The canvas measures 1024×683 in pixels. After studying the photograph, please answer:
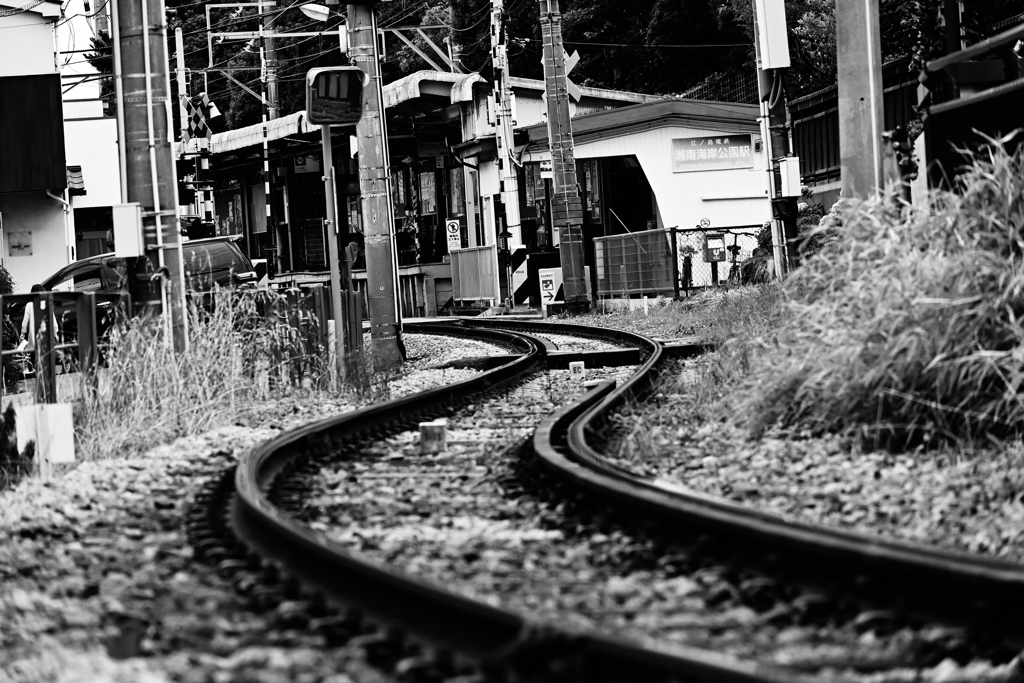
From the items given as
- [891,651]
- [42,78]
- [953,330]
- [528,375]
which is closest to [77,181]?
[42,78]

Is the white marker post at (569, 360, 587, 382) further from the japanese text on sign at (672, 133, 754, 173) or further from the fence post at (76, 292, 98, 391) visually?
the japanese text on sign at (672, 133, 754, 173)

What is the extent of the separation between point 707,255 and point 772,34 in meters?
10.1

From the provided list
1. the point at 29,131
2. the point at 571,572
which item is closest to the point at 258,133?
the point at 29,131

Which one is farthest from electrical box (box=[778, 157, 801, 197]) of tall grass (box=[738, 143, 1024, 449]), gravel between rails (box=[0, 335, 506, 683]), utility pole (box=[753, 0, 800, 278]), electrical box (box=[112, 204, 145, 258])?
gravel between rails (box=[0, 335, 506, 683])

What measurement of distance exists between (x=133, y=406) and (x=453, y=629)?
6.86 m

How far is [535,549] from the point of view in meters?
4.93

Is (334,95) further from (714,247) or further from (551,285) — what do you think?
(551,285)

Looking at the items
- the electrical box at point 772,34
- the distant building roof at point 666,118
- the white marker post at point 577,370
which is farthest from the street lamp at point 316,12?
the white marker post at point 577,370

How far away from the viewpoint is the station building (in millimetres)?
29453

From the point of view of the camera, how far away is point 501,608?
3.29 metres

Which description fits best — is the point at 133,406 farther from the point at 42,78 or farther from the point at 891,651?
the point at 42,78

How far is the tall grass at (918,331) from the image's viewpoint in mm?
6477

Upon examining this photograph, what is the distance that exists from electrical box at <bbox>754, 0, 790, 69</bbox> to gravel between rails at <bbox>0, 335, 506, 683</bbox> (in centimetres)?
893

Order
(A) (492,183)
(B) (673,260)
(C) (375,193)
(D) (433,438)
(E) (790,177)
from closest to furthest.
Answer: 1. (D) (433,438)
2. (E) (790,177)
3. (C) (375,193)
4. (B) (673,260)
5. (A) (492,183)
